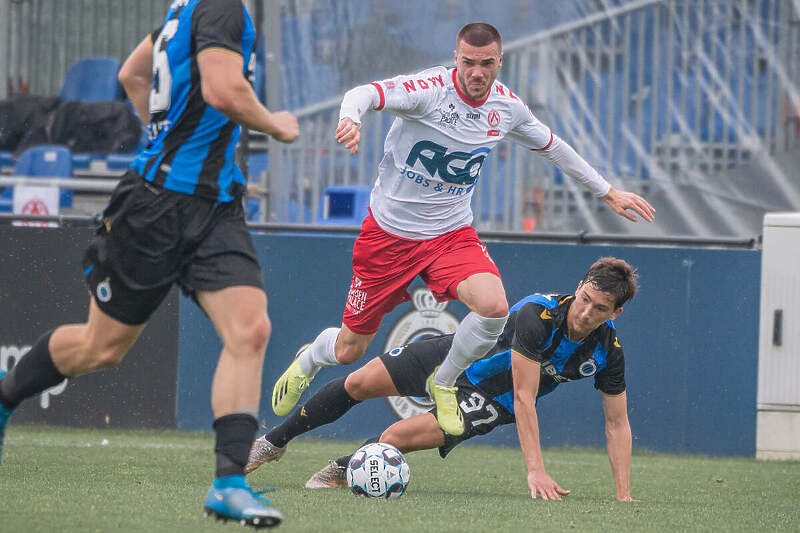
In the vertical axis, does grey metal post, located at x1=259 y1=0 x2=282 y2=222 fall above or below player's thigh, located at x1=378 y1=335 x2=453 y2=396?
above

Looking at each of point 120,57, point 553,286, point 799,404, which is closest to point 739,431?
point 799,404

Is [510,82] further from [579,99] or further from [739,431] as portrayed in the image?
[739,431]

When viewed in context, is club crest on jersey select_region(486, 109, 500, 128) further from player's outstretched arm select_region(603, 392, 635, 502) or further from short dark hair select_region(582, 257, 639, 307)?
player's outstretched arm select_region(603, 392, 635, 502)

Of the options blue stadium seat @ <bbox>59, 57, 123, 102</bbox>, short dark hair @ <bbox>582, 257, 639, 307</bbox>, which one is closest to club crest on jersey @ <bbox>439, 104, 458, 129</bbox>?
short dark hair @ <bbox>582, 257, 639, 307</bbox>

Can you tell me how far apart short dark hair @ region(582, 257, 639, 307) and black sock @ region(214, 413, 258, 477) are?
7.11ft

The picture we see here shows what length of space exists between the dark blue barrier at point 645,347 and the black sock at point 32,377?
13.9ft

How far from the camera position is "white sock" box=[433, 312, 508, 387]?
5.72 meters

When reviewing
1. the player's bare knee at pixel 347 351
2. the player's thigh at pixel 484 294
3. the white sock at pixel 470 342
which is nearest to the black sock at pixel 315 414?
the player's bare knee at pixel 347 351

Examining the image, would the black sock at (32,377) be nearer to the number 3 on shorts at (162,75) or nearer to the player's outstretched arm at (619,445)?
the number 3 on shorts at (162,75)

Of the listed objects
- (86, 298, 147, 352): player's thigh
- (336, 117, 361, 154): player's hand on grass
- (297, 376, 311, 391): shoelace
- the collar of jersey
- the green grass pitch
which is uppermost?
the collar of jersey

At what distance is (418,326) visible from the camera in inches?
336

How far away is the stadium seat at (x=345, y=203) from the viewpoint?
33.4 ft

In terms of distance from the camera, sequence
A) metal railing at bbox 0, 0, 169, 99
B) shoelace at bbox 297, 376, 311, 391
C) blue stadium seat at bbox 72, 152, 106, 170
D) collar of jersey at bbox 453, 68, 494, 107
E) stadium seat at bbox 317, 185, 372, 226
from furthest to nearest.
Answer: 1. metal railing at bbox 0, 0, 169, 99
2. blue stadium seat at bbox 72, 152, 106, 170
3. stadium seat at bbox 317, 185, 372, 226
4. shoelace at bbox 297, 376, 311, 391
5. collar of jersey at bbox 453, 68, 494, 107

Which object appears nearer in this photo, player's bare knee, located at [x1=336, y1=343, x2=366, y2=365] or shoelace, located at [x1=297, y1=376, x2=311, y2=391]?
player's bare knee, located at [x1=336, y1=343, x2=366, y2=365]
